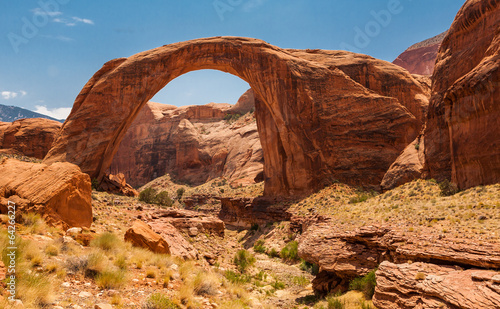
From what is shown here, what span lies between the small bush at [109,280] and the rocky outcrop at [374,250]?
24.7ft

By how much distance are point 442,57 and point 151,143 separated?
4500 centimetres

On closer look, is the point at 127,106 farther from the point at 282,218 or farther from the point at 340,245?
the point at 340,245

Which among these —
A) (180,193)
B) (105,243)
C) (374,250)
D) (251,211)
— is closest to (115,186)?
(251,211)

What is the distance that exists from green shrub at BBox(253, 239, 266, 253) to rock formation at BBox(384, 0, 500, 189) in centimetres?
872

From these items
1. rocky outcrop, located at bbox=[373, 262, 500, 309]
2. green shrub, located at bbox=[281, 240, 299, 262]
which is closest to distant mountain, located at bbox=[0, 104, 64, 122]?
green shrub, located at bbox=[281, 240, 299, 262]

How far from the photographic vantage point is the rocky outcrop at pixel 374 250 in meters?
8.05

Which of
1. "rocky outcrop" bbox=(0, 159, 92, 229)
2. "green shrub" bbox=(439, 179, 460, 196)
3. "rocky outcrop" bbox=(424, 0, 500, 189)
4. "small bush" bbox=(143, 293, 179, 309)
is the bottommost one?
"small bush" bbox=(143, 293, 179, 309)

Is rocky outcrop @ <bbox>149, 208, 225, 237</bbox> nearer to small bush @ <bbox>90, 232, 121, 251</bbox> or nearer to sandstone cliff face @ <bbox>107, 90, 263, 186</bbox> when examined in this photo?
small bush @ <bbox>90, 232, 121, 251</bbox>

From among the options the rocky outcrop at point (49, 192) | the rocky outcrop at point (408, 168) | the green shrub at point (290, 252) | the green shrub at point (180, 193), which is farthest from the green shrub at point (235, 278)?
the green shrub at point (180, 193)

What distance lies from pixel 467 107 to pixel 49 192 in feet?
51.9

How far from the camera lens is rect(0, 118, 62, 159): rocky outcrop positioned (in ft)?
100

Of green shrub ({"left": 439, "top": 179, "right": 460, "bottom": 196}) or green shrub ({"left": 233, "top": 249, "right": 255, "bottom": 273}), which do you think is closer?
green shrub ({"left": 233, "top": 249, "right": 255, "bottom": 273})

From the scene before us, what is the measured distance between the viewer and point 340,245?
11.7 meters

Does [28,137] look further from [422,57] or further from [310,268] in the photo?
[422,57]
